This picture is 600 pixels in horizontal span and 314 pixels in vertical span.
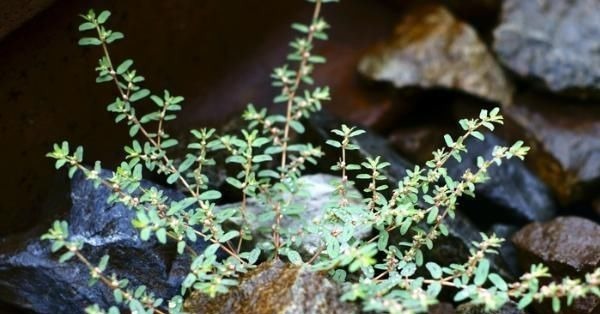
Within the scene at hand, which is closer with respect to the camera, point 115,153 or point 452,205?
point 452,205

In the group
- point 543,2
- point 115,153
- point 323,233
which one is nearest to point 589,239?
point 323,233

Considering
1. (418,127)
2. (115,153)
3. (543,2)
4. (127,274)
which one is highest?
(543,2)

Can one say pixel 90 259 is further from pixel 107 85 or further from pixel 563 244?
pixel 563 244

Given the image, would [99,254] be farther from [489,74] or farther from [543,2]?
[543,2]

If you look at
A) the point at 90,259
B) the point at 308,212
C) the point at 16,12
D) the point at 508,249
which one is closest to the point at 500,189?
the point at 508,249

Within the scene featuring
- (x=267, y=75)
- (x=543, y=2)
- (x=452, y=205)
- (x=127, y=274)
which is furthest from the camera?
(x=543, y=2)

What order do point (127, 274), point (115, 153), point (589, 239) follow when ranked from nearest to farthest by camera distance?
point (127, 274), point (589, 239), point (115, 153)

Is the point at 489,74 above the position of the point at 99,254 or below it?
above
